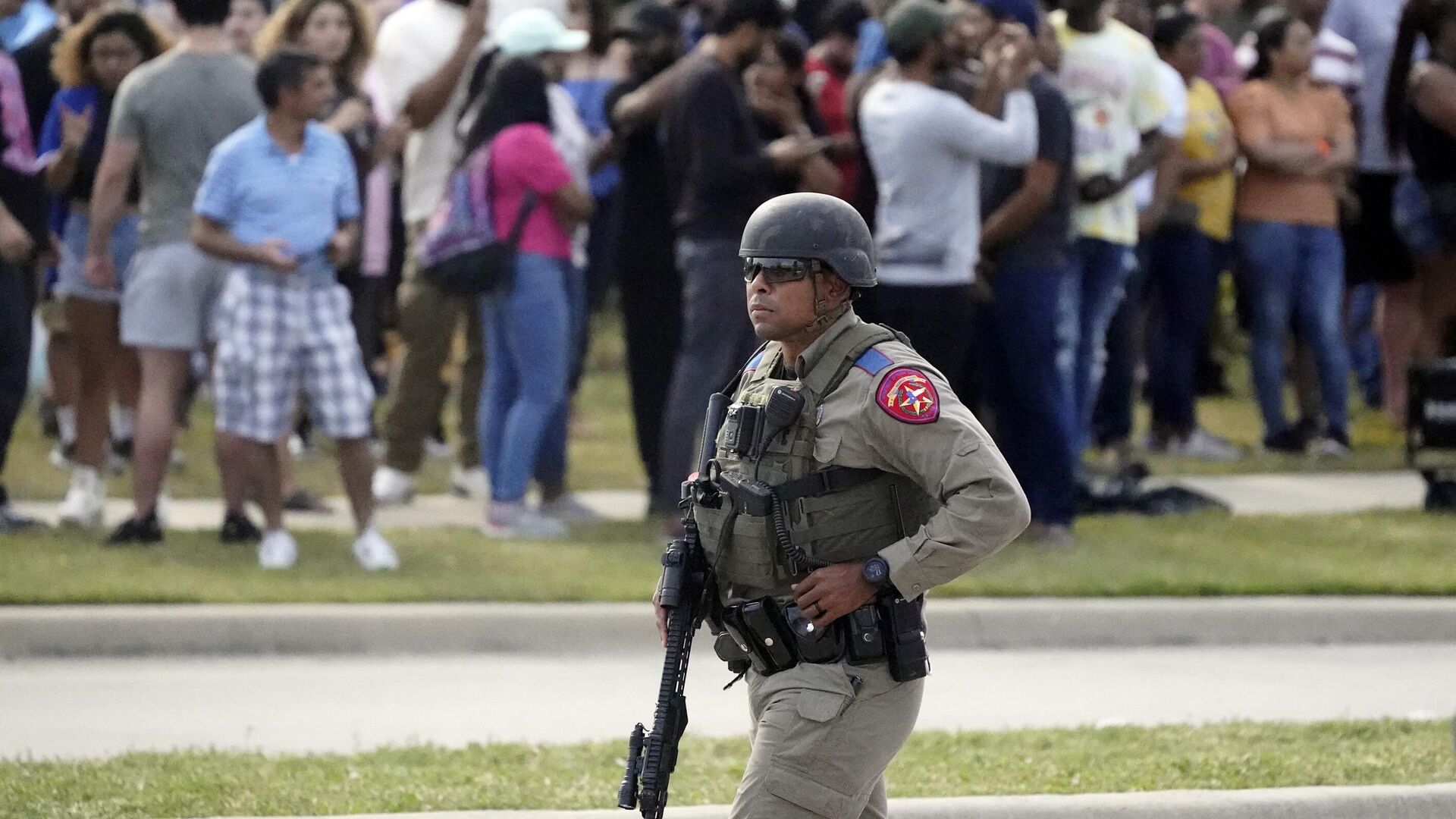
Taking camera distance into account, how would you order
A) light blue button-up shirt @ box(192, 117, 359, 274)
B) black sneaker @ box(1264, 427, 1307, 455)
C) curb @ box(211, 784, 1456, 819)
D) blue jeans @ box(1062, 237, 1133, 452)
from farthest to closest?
black sneaker @ box(1264, 427, 1307, 455) → blue jeans @ box(1062, 237, 1133, 452) → light blue button-up shirt @ box(192, 117, 359, 274) → curb @ box(211, 784, 1456, 819)

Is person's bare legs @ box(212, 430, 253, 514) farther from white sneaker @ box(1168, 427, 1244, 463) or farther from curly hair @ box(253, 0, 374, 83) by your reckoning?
white sneaker @ box(1168, 427, 1244, 463)

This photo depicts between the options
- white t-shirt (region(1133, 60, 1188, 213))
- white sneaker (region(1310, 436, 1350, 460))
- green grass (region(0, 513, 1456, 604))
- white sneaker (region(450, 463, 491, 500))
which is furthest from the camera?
white sneaker (region(1310, 436, 1350, 460))

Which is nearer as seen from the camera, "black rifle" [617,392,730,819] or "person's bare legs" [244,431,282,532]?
"black rifle" [617,392,730,819]

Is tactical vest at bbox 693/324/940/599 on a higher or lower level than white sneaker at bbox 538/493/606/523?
higher

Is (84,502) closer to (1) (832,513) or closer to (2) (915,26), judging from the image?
(2) (915,26)

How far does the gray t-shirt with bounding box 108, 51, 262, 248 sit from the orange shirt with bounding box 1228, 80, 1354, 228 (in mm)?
5004

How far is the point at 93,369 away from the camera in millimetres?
9258

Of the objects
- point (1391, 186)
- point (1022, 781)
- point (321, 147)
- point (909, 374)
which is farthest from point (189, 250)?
point (1391, 186)

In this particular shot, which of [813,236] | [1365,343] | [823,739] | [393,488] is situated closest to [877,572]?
[823,739]

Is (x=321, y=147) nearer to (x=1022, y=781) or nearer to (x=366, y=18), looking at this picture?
(x=366, y=18)

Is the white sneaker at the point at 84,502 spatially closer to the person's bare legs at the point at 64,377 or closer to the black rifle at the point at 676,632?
the person's bare legs at the point at 64,377

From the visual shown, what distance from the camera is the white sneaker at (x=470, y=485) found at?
1034cm

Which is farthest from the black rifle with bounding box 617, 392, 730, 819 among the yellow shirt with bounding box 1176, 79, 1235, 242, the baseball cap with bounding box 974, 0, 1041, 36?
the yellow shirt with bounding box 1176, 79, 1235, 242

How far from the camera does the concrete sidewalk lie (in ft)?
31.5
